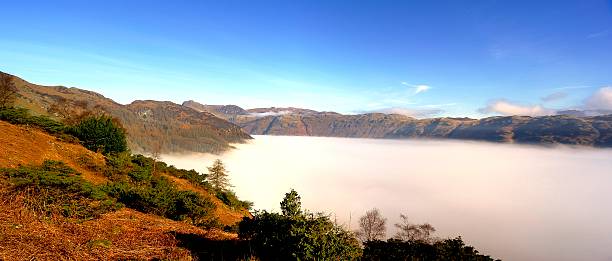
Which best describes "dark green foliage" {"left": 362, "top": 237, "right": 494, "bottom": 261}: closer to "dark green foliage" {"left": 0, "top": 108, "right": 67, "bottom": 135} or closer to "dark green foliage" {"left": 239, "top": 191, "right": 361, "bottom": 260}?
"dark green foliage" {"left": 239, "top": 191, "right": 361, "bottom": 260}

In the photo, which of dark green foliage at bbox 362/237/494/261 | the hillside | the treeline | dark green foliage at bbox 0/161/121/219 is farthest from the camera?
the treeline

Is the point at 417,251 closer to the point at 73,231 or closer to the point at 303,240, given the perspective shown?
the point at 303,240

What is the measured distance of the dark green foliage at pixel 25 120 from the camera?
3266 centimetres

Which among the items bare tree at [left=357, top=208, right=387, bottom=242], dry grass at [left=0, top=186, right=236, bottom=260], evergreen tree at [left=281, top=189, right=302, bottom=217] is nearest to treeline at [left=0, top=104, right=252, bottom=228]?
dry grass at [left=0, top=186, right=236, bottom=260]

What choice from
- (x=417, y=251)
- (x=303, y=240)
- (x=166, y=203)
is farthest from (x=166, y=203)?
(x=417, y=251)

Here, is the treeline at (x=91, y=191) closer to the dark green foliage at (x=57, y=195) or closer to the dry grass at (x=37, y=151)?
the dark green foliage at (x=57, y=195)

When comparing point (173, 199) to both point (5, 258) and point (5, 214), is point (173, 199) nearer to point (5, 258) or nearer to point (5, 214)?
point (5, 214)

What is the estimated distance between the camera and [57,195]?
12531 mm

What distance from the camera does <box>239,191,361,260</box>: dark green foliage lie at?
8250 millimetres

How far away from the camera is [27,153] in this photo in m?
25.3

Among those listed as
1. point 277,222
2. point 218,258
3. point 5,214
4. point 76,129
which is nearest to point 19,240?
point 5,214

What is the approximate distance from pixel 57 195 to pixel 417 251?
44.5 ft

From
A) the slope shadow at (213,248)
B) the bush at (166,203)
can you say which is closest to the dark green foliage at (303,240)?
the slope shadow at (213,248)

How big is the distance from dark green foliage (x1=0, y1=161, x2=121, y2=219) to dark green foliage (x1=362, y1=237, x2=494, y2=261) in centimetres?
1067
